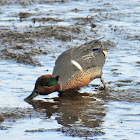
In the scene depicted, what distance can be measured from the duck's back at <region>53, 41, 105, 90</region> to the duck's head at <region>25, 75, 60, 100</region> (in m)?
0.17

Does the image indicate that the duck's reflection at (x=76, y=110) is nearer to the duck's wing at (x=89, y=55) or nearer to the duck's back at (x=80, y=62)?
the duck's back at (x=80, y=62)

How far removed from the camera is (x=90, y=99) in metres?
7.22

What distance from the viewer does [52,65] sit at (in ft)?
28.5

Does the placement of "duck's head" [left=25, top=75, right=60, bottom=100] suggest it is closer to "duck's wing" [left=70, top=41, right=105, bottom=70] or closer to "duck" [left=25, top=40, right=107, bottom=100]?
"duck" [left=25, top=40, right=107, bottom=100]

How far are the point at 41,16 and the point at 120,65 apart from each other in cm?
407

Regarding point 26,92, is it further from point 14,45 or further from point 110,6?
point 110,6

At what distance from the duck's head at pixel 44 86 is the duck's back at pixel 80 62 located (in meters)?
0.17

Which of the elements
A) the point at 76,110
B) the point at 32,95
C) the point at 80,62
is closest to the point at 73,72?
the point at 80,62

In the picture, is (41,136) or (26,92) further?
(26,92)

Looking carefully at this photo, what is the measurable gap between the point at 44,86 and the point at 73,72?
0.56 m

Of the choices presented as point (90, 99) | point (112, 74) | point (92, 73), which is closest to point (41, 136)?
point (90, 99)

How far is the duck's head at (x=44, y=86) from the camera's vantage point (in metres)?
7.01

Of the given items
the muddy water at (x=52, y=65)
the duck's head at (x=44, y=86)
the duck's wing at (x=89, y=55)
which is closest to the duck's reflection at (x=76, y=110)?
the muddy water at (x=52, y=65)

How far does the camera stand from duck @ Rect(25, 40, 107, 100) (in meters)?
7.06
